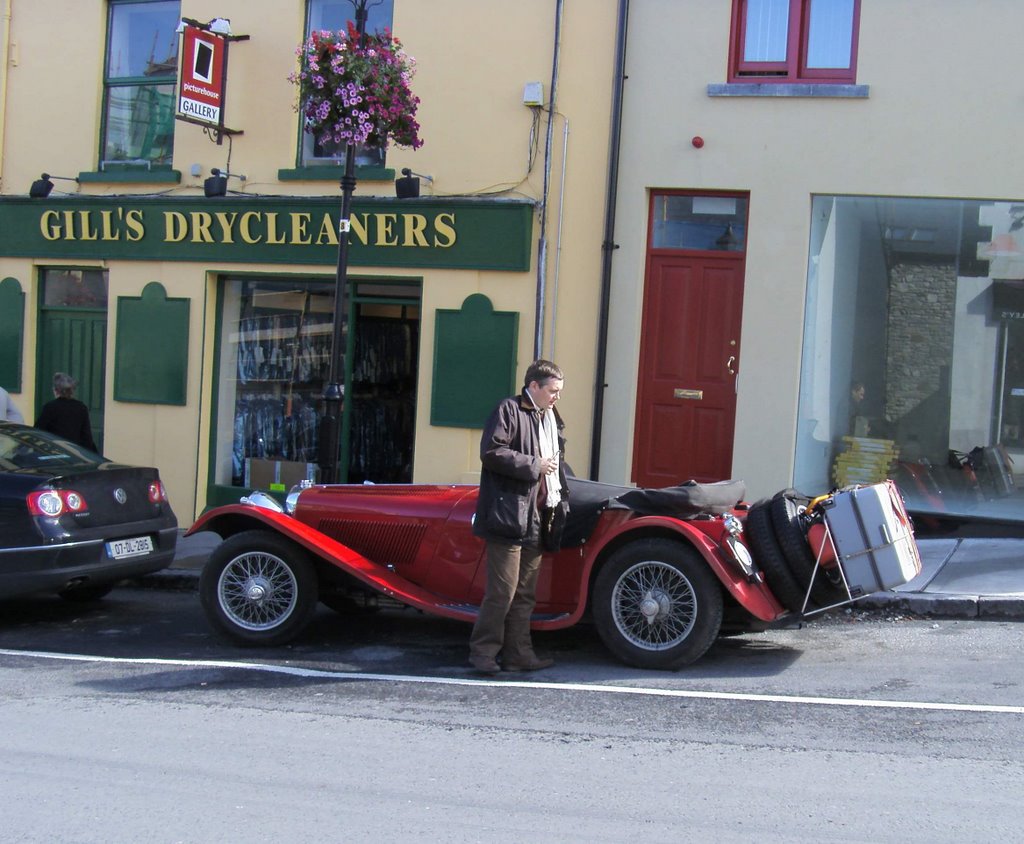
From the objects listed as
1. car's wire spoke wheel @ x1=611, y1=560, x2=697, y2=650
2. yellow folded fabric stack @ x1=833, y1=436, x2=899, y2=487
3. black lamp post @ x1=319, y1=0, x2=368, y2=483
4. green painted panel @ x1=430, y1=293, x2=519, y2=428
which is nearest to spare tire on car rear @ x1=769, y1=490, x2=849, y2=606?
car's wire spoke wheel @ x1=611, y1=560, x2=697, y2=650

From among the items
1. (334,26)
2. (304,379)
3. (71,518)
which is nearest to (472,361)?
(304,379)

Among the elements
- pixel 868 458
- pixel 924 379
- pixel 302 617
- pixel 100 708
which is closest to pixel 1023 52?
pixel 924 379

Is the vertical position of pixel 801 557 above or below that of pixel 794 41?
below

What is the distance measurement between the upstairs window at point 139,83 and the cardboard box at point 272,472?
346 centimetres

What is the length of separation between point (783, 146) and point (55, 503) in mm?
6930

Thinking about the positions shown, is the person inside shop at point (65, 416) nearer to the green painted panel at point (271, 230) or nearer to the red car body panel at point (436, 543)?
the green painted panel at point (271, 230)

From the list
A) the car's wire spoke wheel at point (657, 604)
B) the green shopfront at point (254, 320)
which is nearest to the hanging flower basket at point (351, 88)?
the green shopfront at point (254, 320)

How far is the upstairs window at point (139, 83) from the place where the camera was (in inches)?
519

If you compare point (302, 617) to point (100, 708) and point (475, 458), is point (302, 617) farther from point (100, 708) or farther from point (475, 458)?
point (475, 458)

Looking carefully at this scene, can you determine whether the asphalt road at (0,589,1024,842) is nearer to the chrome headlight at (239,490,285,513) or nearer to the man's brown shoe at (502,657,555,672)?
the man's brown shoe at (502,657,555,672)

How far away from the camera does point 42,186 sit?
13.2 m

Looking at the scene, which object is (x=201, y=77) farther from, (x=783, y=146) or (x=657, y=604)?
(x=657, y=604)

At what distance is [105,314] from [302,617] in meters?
7.19

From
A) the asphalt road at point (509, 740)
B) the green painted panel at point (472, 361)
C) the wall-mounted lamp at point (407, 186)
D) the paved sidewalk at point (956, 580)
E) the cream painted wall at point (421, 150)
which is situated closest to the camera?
the asphalt road at point (509, 740)
